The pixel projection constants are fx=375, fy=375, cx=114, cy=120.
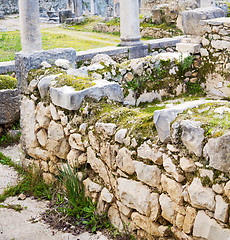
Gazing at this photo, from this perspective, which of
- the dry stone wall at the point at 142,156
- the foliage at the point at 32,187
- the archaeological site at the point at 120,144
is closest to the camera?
the dry stone wall at the point at 142,156

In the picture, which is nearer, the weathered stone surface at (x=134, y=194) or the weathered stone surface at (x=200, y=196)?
the weathered stone surface at (x=200, y=196)

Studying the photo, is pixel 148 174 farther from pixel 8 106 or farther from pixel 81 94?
pixel 8 106

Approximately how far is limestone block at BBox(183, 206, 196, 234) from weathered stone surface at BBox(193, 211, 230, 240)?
45 mm

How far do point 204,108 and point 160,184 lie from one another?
0.69 meters

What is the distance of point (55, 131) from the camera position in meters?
4.24

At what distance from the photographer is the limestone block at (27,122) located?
15.8 ft

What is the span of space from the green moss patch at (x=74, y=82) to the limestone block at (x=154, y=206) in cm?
153

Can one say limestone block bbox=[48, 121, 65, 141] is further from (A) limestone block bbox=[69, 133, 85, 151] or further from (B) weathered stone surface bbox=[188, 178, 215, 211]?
(B) weathered stone surface bbox=[188, 178, 215, 211]

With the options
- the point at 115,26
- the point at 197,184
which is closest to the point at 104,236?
the point at 197,184

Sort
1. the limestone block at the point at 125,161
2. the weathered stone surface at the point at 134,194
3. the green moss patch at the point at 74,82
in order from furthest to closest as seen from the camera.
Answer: the green moss patch at the point at 74,82 → the limestone block at the point at 125,161 → the weathered stone surface at the point at 134,194

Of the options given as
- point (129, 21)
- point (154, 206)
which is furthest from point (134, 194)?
point (129, 21)

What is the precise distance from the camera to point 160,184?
2.88 m

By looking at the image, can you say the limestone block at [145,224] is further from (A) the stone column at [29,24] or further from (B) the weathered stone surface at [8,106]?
(B) the weathered stone surface at [8,106]

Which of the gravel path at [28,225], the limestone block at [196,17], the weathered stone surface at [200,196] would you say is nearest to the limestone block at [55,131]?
the gravel path at [28,225]
